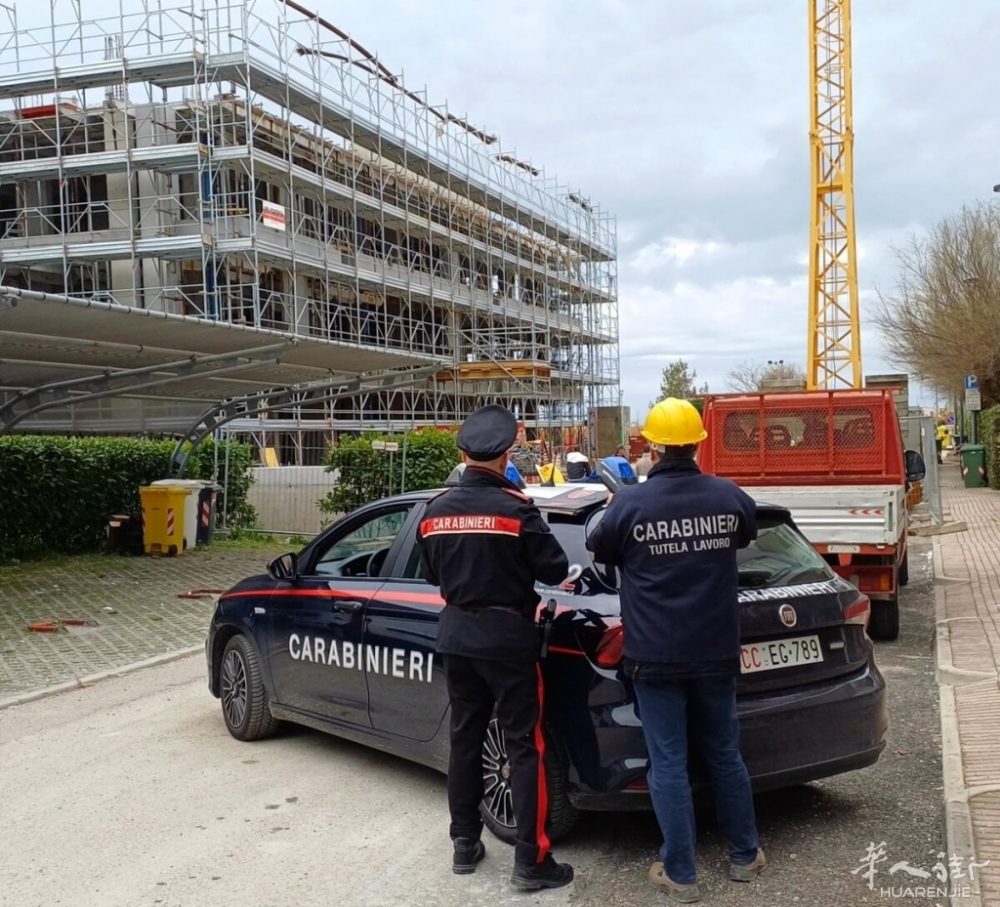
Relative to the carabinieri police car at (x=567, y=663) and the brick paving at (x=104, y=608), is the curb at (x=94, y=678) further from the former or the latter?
the carabinieri police car at (x=567, y=663)

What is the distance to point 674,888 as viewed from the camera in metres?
3.95

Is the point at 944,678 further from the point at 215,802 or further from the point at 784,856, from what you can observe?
the point at 215,802

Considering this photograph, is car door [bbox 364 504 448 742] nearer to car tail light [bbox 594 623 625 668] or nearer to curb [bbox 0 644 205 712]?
car tail light [bbox 594 623 625 668]

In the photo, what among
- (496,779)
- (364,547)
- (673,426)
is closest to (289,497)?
(364,547)

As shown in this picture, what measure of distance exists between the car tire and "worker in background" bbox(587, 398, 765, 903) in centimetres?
294

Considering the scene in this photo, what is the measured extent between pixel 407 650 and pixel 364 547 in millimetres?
941

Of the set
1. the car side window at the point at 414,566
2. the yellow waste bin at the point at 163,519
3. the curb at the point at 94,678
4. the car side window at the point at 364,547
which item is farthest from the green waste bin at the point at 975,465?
the car side window at the point at 414,566

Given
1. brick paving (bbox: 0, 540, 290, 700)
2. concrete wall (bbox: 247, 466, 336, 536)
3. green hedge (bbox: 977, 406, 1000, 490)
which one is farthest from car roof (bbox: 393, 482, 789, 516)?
green hedge (bbox: 977, 406, 1000, 490)

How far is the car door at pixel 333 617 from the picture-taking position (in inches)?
215

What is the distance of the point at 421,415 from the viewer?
3344 cm

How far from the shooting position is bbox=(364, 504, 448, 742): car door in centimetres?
489

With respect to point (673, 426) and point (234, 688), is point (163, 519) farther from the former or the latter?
point (673, 426)

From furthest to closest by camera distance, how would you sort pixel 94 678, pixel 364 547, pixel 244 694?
1. pixel 94 678
2. pixel 244 694
3. pixel 364 547

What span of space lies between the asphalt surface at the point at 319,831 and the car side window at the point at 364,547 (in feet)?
3.56
